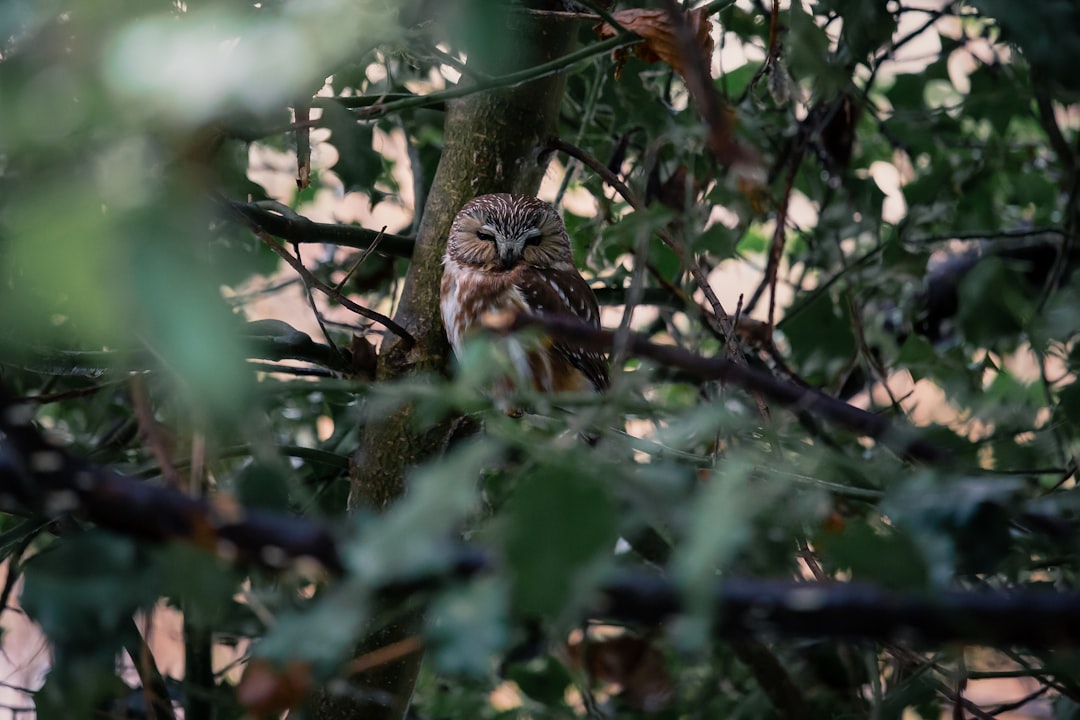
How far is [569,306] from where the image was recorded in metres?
2.91

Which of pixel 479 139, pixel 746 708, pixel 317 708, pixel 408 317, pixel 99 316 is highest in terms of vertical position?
pixel 99 316

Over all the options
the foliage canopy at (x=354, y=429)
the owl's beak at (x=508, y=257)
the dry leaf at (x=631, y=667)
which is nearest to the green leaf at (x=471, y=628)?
the foliage canopy at (x=354, y=429)

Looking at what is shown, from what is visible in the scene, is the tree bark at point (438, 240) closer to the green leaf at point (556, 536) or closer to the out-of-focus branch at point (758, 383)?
the out-of-focus branch at point (758, 383)

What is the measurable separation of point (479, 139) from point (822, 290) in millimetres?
938

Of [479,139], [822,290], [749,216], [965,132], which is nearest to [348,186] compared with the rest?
[479,139]

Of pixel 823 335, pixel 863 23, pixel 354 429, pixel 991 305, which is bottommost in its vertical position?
pixel 354 429

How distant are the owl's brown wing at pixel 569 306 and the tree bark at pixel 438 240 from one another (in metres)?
0.91

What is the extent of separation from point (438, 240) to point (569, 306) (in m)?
1.09

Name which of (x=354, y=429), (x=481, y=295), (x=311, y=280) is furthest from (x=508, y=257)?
(x=311, y=280)

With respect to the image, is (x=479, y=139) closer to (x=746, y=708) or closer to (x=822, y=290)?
(x=822, y=290)

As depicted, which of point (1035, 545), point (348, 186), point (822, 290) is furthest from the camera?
point (822, 290)

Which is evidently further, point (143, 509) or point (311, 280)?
point (311, 280)

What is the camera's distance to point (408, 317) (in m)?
1.83

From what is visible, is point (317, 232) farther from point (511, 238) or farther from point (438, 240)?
point (511, 238)
